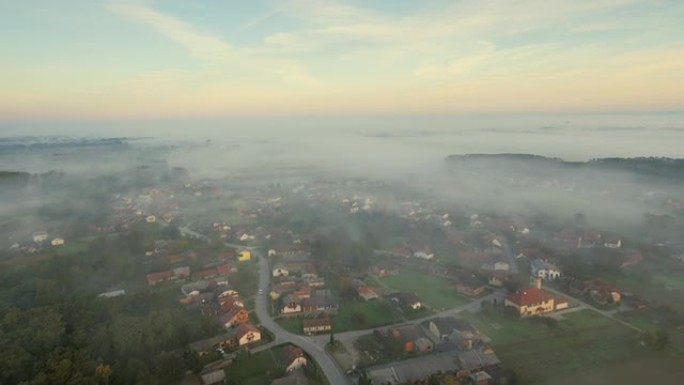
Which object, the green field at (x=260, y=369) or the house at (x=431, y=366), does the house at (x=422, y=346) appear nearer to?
the house at (x=431, y=366)

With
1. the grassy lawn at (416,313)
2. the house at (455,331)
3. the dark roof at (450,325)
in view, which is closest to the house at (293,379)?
the house at (455,331)

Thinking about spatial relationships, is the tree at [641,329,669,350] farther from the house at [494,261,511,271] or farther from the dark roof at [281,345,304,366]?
the dark roof at [281,345,304,366]

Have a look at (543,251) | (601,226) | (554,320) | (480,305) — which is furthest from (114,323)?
(601,226)

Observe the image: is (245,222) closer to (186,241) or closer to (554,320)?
(186,241)

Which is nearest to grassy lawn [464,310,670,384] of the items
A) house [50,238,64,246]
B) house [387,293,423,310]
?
house [387,293,423,310]

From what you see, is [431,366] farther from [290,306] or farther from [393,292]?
[290,306]

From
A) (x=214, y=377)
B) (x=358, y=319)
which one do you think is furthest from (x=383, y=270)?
(x=214, y=377)

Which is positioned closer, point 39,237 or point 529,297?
point 529,297
